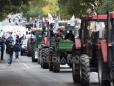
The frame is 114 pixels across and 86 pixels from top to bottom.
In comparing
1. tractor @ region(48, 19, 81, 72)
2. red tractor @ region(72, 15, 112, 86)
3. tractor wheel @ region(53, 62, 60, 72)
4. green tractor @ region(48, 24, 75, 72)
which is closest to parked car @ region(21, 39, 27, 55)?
tractor @ region(48, 19, 81, 72)

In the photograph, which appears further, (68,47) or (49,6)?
(49,6)

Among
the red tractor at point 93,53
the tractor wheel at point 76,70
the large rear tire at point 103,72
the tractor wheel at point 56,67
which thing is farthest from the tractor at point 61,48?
the large rear tire at point 103,72

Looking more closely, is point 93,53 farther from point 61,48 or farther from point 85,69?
point 61,48

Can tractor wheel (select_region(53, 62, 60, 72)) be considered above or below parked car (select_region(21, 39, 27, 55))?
below

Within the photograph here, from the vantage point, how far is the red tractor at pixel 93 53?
1588 cm

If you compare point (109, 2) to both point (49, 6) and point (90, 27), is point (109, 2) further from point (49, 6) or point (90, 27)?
point (49, 6)

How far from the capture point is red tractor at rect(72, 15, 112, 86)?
15.9 meters

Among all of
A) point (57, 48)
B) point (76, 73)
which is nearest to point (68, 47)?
point (57, 48)

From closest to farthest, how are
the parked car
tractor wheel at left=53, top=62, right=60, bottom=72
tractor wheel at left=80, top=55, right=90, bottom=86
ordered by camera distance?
tractor wheel at left=80, top=55, right=90, bottom=86 → tractor wheel at left=53, top=62, right=60, bottom=72 → the parked car

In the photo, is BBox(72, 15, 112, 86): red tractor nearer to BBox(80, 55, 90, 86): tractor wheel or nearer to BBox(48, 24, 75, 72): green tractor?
BBox(80, 55, 90, 86): tractor wheel

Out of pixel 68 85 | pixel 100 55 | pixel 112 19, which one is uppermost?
pixel 112 19

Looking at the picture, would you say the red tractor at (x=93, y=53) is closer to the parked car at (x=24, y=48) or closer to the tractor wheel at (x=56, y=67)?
the tractor wheel at (x=56, y=67)

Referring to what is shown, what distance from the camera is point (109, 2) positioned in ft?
82.4

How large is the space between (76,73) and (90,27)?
1.83m
